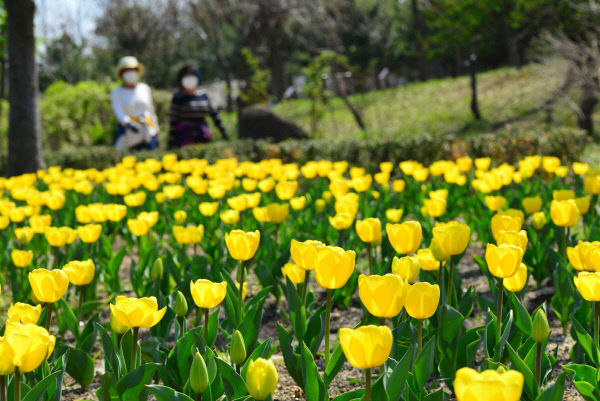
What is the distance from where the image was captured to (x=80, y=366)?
2.11 meters

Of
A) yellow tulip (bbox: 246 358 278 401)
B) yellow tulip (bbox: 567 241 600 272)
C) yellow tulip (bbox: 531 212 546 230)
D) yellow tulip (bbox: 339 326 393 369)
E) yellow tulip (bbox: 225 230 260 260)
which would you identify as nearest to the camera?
yellow tulip (bbox: 339 326 393 369)

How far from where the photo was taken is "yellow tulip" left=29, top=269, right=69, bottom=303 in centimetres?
175

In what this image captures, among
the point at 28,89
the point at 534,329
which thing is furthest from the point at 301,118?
the point at 534,329

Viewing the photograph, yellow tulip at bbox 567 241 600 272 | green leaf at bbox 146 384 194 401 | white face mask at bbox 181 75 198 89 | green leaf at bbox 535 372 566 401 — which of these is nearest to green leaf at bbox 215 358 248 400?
green leaf at bbox 146 384 194 401

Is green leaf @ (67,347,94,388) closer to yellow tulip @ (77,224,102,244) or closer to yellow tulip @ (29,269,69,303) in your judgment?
yellow tulip @ (29,269,69,303)

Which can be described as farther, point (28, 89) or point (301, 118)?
point (301, 118)

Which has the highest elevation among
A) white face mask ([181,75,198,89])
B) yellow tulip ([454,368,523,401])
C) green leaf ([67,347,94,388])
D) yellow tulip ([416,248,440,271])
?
white face mask ([181,75,198,89])

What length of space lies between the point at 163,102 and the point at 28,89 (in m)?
8.74

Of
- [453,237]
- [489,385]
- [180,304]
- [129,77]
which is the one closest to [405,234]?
[453,237]

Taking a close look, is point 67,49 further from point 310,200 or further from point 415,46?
point 310,200

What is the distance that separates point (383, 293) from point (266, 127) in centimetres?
1145

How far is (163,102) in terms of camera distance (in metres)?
16.9

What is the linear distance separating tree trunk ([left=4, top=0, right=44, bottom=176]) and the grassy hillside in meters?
7.18

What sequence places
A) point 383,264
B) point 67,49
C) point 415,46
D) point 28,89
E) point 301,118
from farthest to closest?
point 67,49 < point 415,46 < point 301,118 < point 28,89 < point 383,264
